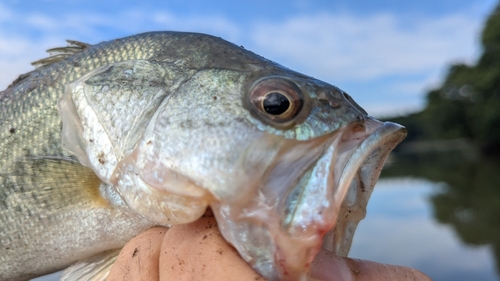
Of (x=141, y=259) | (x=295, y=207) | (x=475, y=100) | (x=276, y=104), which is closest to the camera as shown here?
(x=295, y=207)

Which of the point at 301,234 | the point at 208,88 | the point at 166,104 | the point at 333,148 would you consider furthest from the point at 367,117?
the point at 166,104

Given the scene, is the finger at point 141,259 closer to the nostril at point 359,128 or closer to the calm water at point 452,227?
the nostril at point 359,128

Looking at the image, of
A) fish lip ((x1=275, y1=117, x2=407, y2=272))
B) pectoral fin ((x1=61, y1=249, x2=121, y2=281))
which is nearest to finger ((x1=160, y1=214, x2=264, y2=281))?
fish lip ((x1=275, y1=117, x2=407, y2=272))

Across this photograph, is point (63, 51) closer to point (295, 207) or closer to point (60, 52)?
point (60, 52)

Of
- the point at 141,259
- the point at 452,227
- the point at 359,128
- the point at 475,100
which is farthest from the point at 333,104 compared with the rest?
the point at 475,100

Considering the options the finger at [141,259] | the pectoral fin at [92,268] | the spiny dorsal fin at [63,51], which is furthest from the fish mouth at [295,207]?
the spiny dorsal fin at [63,51]

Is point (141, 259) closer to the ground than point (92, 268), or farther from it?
farther from it

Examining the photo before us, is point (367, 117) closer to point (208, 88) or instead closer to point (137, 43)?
point (208, 88)
